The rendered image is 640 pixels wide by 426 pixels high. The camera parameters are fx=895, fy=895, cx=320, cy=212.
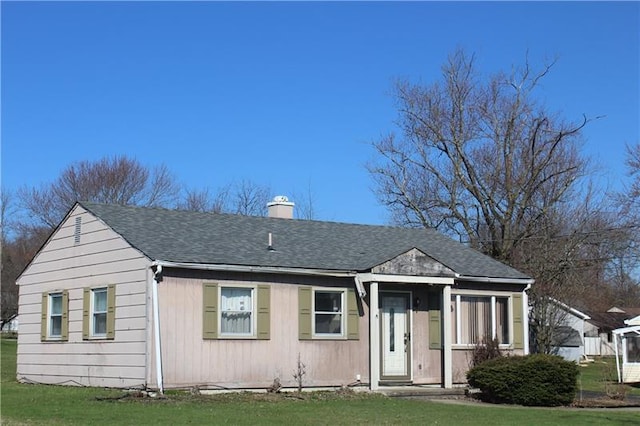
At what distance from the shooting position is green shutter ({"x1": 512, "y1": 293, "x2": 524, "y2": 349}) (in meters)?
24.1

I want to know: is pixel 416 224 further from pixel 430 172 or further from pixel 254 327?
pixel 254 327

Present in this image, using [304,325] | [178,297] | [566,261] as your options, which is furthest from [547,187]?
[178,297]

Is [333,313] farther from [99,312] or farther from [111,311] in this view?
[99,312]

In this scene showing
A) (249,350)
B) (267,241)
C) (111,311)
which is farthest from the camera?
(267,241)

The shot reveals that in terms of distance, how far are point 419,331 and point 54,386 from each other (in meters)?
9.03

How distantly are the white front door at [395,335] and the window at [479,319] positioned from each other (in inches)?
54.3

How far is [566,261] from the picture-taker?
3631cm

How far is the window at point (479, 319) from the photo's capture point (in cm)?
2316

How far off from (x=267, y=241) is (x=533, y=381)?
23.6ft

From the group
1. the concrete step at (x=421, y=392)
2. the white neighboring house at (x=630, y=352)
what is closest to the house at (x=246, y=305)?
the concrete step at (x=421, y=392)

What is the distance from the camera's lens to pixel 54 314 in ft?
73.9

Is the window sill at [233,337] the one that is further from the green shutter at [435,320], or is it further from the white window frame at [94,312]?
the green shutter at [435,320]

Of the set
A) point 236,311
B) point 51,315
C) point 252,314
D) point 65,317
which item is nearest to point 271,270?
point 252,314

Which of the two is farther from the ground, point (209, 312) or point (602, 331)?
point (209, 312)
